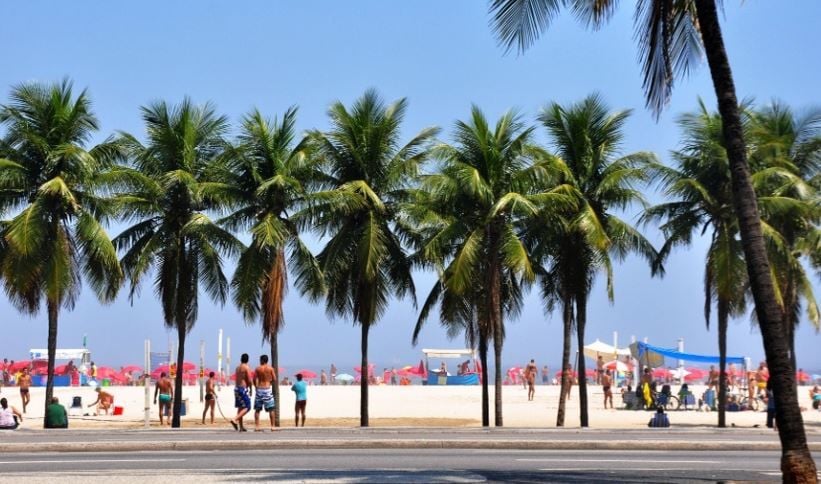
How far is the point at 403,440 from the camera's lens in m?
21.4

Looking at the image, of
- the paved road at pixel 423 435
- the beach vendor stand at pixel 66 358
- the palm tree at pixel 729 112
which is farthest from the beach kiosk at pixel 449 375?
the palm tree at pixel 729 112

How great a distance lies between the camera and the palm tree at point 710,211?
1138 inches

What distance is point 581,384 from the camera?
30.2 metres

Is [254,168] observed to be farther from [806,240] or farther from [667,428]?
[806,240]

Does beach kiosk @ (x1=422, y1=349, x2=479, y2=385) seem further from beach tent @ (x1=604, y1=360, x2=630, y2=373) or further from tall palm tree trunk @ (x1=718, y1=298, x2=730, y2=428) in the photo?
tall palm tree trunk @ (x1=718, y1=298, x2=730, y2=428)

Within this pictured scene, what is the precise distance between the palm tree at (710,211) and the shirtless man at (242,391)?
1276cm

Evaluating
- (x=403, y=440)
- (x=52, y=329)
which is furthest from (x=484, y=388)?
(x=52, y=329)

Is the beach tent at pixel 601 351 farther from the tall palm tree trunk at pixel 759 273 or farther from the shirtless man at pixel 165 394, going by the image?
the tall palm tree trunk at pixel 759 273

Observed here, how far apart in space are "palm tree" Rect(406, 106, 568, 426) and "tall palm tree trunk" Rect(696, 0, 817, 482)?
15.6 metres

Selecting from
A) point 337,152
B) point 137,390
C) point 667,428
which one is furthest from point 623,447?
point 137,390

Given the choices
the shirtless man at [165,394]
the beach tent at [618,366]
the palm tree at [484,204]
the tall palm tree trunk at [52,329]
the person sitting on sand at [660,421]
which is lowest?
the person sitting on sand at [660,421]

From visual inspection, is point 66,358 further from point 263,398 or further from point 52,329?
point 263,398

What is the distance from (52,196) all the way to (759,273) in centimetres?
2276

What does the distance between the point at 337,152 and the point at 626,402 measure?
55.4 feet
